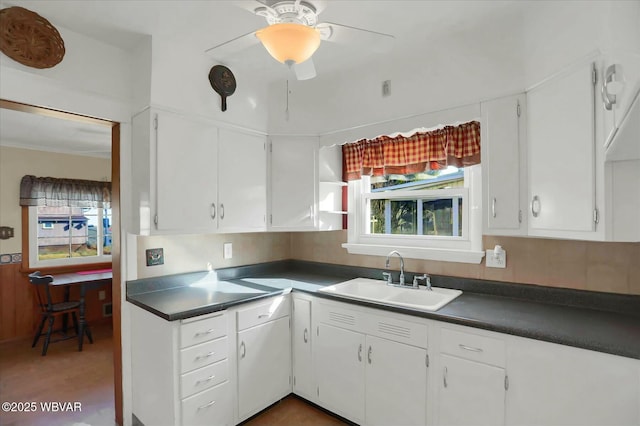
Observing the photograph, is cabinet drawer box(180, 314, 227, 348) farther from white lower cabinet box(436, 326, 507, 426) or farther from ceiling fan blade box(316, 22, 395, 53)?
ceiling fan blade box(316, 22, 395, 53)

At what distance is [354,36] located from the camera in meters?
1.42

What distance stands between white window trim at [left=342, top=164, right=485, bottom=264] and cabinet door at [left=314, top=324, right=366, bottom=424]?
2.53 feet

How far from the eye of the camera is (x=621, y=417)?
4.27ft

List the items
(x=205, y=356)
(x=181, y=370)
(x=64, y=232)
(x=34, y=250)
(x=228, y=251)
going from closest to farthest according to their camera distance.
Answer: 1. (x=181, y=370)
2. (x=205, y=356)
3. (x=228, y=251)
4. (x=34, y=250)
5. (x=64, y=232)

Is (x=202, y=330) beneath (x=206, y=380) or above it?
above

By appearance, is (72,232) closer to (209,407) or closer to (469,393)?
(209,407)

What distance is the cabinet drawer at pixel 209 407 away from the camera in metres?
1.82

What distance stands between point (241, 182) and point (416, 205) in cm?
137

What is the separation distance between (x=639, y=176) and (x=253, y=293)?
80.9 inches

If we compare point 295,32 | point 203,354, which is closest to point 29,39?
point 295,32

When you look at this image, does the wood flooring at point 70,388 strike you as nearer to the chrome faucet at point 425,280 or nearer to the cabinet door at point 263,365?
the cabinet door at point 263,365

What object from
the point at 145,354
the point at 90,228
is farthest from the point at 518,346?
the point at 90,228

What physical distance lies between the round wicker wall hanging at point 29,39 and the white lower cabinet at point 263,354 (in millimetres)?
1754

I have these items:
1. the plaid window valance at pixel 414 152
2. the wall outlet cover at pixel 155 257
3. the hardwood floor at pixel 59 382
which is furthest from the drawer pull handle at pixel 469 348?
the hardwood floor at pixel 59 382
